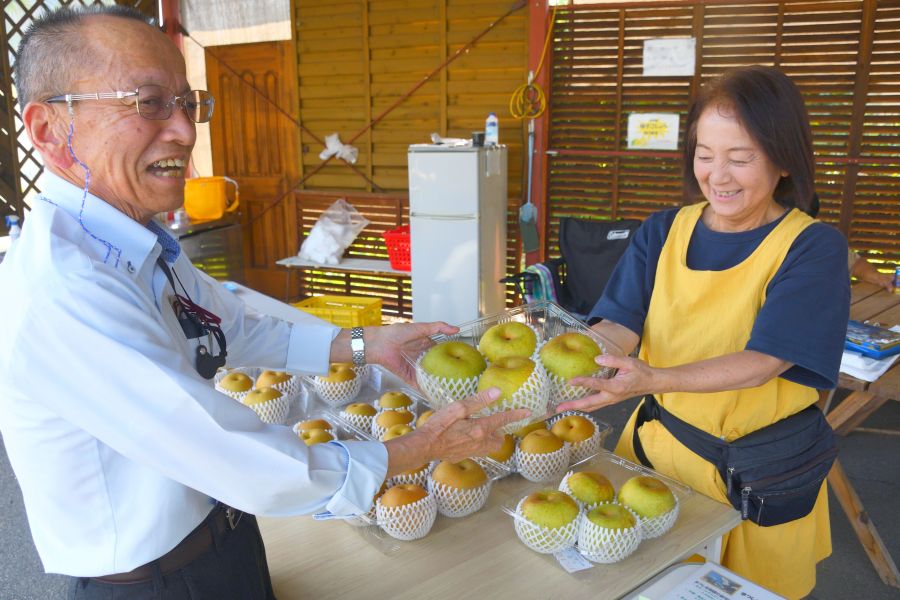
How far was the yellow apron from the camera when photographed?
141 centimetres

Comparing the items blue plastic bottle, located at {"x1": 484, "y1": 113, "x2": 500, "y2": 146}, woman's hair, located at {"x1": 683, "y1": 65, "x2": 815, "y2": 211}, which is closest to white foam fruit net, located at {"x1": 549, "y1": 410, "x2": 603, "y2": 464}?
woman's hair, located at {"x1": 683, "y1": 65, "x2": 815, "y2": 211}

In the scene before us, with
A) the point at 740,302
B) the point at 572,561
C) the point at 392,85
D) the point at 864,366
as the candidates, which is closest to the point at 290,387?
the point at 572,561

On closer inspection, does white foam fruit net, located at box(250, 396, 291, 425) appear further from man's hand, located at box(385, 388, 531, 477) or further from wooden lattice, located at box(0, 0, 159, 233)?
wooden lattice, located at box(0, 0, 159, 233)

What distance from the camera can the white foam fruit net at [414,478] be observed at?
4.71ft

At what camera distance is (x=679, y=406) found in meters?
1.53

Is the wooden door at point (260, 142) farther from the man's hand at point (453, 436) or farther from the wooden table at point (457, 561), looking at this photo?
the man's hand at point (453, 436)

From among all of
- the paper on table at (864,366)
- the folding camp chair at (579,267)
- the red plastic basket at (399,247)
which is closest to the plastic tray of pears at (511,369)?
the paper on table at (864,366)

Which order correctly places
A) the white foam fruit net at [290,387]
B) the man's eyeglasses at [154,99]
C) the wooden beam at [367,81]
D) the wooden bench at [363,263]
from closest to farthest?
1. the man's eyeglasses at [154,99]
2. the white foam fruit net at [290,387]
3. the wooden beam at [367,81]
4. the wooden bench at [363,263]

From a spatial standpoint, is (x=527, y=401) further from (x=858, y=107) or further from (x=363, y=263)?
(x=363, y=263)

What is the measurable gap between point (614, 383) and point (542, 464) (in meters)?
0.33

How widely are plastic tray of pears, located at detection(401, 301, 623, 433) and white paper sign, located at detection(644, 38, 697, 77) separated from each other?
3565 millimetres

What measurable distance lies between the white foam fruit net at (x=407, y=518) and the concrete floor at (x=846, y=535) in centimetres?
180

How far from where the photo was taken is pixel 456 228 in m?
4.58

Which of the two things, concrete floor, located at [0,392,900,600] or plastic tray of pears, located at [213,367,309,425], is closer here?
plastic tray of pears, located at [213,367,309,425]
